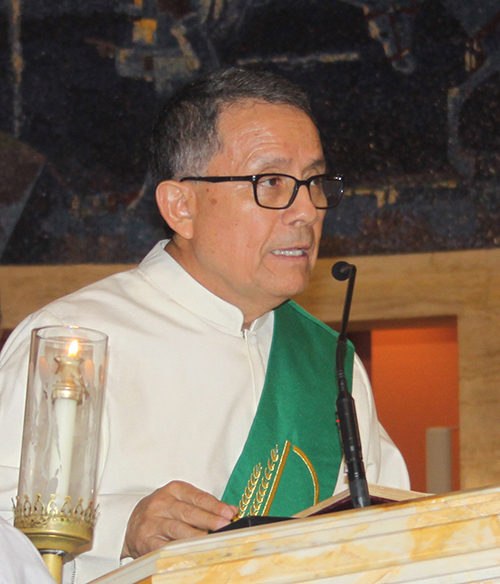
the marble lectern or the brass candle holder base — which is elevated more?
the marble lectern

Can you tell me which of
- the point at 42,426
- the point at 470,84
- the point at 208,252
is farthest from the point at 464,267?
the point at 42,426

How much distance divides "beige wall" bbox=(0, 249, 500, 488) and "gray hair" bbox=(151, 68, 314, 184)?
2.44m

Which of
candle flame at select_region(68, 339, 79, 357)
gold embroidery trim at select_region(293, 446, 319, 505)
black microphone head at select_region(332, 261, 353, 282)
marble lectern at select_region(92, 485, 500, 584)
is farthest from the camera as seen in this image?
gold embroidery trim at select_region(293, 446, 319, 505)

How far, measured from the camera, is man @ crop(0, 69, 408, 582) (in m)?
2.53

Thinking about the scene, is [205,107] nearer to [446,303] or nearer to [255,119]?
[255,119]

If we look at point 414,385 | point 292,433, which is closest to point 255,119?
point 292,433

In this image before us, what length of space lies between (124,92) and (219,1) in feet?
2.65

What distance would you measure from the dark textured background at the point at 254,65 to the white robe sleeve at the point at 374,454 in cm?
236

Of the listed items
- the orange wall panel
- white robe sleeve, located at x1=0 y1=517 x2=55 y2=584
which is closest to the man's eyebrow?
white robe sleeve, located at x1=0 y1=517 x2=55 y2=584

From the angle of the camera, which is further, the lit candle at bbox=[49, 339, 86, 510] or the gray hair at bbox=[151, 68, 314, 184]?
the gray hair at bbox=[151, 68, 314, 184]

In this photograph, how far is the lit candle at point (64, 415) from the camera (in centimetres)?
140

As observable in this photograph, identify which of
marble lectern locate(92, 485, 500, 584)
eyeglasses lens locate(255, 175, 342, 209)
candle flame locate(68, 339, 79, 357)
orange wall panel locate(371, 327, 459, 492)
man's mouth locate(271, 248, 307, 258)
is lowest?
orange wall panel locate(371, 327, 459, 492)

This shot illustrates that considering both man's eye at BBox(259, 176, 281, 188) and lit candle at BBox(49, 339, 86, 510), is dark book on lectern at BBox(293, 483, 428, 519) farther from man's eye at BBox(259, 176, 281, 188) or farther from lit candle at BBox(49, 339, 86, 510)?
man's eye at BBox(259, 176, 281, 188)

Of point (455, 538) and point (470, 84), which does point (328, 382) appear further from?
point (470, 84)
